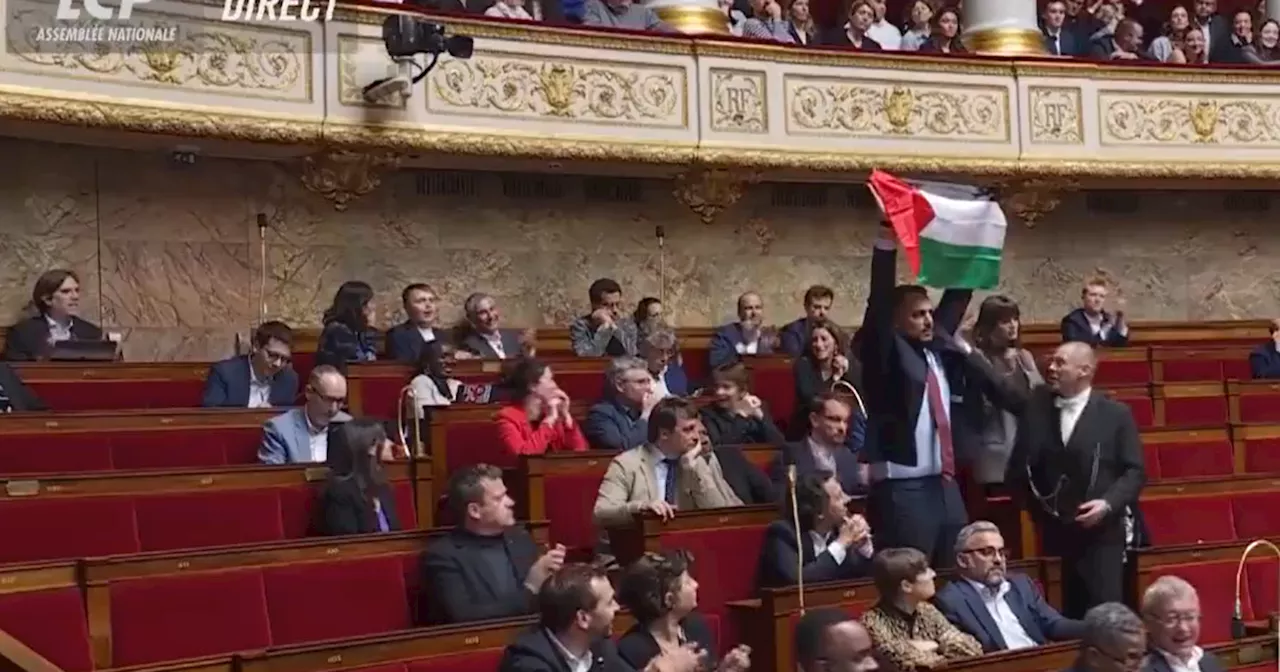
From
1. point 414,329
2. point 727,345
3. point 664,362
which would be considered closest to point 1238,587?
point 664,362

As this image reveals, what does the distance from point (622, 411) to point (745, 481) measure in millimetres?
399

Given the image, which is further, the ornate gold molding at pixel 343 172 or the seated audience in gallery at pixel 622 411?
the ornate gold molding at pixel 343 172

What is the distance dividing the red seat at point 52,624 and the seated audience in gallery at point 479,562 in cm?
59

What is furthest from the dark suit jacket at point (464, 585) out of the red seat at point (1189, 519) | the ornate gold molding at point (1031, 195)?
the ornate gold molding at point (1031, 195)

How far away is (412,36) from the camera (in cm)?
500

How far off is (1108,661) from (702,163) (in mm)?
3621

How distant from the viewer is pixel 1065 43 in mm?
7027

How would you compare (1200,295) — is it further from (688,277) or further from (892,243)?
(892,243)

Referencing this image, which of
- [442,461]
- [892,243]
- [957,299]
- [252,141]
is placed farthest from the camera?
[252,141]

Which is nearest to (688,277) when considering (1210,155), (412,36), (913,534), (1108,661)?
(412,36)

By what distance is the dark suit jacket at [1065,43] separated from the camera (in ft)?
22.8

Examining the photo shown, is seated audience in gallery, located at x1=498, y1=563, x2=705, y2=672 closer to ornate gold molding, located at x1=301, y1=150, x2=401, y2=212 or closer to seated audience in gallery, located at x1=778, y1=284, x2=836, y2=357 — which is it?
seated audience in gallery, located at x1=778, y1=284, x2=836, y2=357

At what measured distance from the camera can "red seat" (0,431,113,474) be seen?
333cm

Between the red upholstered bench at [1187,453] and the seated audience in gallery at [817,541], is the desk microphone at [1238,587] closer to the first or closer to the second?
the seated audience in gallery at [817,541]
